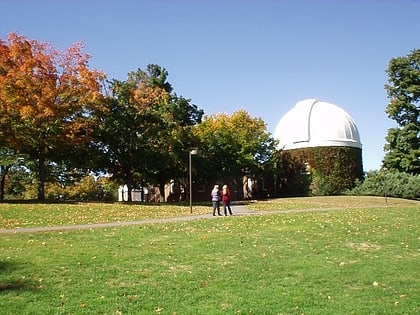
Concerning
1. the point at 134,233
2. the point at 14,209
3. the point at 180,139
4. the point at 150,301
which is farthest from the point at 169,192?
the point at 150,301

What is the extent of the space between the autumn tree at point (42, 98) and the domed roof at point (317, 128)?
83.2 feet

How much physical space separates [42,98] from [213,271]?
2133 centimetres

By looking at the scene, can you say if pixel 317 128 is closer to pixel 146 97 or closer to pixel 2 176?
pixel 146 97

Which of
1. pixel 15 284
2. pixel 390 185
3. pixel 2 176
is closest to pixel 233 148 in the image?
pixel 390 185

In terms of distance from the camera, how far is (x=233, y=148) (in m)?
44.3

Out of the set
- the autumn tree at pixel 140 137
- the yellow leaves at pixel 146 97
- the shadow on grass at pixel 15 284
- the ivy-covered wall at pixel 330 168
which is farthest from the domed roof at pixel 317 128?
the shadow on grass at pixel 15 284

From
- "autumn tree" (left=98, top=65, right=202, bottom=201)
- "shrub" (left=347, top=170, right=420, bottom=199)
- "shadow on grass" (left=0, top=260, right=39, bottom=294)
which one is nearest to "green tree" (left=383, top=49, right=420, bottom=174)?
"shrub" (left=347, top=170, right=420, bottom=199)

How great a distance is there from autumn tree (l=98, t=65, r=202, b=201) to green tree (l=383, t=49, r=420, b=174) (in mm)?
19447

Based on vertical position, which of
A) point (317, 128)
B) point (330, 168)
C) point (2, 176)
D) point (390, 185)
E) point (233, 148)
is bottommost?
point (390, 185)

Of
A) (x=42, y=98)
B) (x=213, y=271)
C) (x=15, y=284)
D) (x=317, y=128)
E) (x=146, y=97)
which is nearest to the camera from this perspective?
(x=15, y=284)

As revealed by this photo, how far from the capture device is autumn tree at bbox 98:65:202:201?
34.2 meters

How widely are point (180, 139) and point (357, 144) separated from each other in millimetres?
20665

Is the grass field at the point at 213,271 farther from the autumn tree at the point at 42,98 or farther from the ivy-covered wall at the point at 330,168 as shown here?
the ivy-covered wall at the point at 330,168

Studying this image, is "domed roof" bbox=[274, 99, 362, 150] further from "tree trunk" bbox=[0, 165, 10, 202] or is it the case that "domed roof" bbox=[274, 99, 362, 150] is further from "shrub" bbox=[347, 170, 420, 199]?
"tree trunk" bbox=[0, 165, 10, 202]
